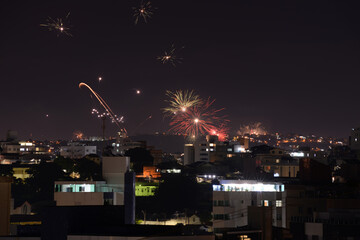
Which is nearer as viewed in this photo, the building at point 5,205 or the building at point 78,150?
the building at point 5,205

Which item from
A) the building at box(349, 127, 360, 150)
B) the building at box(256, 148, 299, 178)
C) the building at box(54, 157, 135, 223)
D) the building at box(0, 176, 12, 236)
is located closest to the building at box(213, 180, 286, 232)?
the building at box(54, 157, 135, 223)

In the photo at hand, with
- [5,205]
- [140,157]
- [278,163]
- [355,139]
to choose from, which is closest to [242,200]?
[5,205]

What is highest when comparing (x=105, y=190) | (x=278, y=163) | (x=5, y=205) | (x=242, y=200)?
(x=278, y=163)

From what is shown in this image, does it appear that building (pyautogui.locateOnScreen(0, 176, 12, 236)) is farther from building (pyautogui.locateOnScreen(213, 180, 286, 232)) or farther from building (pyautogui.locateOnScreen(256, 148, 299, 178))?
building (pyautogui.locateOnScreen(256, 148, 299, 178))

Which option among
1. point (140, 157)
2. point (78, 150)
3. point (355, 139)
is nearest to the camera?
point (140, 157)

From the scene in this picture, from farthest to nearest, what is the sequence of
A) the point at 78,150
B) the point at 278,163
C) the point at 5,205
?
the point at 78,150 → the point at 278,163 → the point at 5,205

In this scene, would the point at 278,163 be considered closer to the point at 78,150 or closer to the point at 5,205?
the point at 78,150

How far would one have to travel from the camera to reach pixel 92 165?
8025cm

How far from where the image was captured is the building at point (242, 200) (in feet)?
126

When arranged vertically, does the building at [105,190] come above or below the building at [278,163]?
below

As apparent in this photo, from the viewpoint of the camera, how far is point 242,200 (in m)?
39.8

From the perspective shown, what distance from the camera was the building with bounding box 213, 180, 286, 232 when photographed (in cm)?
3850

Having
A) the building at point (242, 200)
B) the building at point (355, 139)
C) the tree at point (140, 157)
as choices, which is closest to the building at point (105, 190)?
the building at point (242, 200)

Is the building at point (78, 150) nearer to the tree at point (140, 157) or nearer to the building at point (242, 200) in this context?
the tree at point (140, 157)
